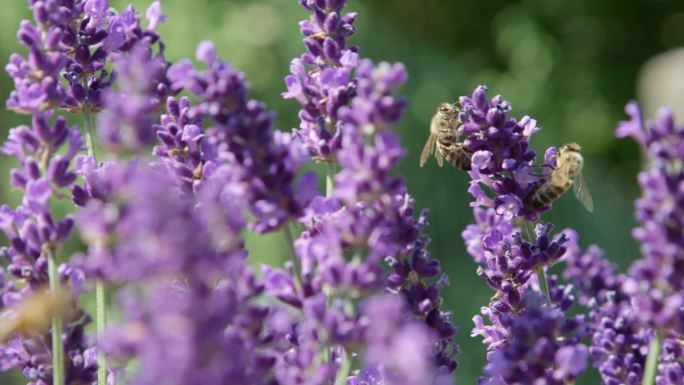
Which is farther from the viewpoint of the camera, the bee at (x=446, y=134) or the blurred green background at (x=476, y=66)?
the blurred green background at (x=476, y=66)

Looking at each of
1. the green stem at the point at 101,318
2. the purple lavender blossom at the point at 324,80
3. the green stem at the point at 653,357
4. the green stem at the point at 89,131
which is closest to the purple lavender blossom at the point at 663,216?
the green stem at the point at 653,357

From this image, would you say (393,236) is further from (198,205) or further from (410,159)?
(410,159)

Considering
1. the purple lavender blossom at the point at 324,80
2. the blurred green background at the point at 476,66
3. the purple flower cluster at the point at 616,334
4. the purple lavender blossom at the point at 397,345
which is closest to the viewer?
the purple lavender blossom at the point at 397,345

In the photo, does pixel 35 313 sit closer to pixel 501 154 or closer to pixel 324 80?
pixel 324 80

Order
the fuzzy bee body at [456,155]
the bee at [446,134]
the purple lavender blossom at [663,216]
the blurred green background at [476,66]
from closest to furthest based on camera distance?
the purple lavender blossom at [663,216]
the fuzzy bee body at [456,155]
the bee at [446,134]
the blurred green background at [476,66]

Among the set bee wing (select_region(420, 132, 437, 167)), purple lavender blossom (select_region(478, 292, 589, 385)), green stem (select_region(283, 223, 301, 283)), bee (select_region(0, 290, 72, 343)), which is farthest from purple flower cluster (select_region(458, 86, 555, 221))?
bee wing (select_region(420, 132, 437, 167))

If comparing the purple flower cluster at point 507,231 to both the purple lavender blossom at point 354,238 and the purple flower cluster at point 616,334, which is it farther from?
the purple lavender blossom at point 354,238

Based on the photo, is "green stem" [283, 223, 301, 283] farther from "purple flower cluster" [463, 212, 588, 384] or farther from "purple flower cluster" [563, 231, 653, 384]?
"purple flower cluster" [563, 231, 653, 384]

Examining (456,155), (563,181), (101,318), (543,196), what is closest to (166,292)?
(101,318)
